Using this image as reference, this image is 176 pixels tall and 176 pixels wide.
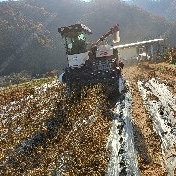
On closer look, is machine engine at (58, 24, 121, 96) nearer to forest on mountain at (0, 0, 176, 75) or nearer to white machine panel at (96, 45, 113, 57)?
white machine panel at (96, 45, 113, 57)

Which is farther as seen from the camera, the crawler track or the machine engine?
the machine engine

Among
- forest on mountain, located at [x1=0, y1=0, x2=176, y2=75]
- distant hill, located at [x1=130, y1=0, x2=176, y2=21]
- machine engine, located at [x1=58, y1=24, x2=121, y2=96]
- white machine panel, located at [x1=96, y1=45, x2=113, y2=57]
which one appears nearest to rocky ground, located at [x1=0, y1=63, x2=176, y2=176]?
machine engine, located at [x1=58, y1=24, x2=121, y2=96]

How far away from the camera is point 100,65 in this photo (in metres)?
20.4

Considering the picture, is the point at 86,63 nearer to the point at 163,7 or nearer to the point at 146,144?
the point at 146,144

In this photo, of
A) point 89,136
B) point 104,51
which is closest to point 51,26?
point 104,51

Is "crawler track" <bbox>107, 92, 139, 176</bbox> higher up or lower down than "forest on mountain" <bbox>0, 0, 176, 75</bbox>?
higher up

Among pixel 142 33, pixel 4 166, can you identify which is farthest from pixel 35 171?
pixel 142 33

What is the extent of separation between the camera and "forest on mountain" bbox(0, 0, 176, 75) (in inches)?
2660

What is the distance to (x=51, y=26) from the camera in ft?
302

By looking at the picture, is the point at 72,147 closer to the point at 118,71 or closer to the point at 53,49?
the point at 118,71

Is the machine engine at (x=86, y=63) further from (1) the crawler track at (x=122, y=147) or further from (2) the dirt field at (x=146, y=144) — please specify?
(1) the crawler track at (x=122, y=147)

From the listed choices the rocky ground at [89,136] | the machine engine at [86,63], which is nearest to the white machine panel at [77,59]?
the machine engine at [86,63]

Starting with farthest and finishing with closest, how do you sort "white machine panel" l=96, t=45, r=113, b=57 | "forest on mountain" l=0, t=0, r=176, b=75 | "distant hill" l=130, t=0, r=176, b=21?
"distant hill" l=130, t=0, r=176, b=21
"forest on mountain" l=0, t=0, r=176, b=75
"white machine panel" l=96, t=45, r=113, b=57

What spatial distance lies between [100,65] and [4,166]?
12.2m
